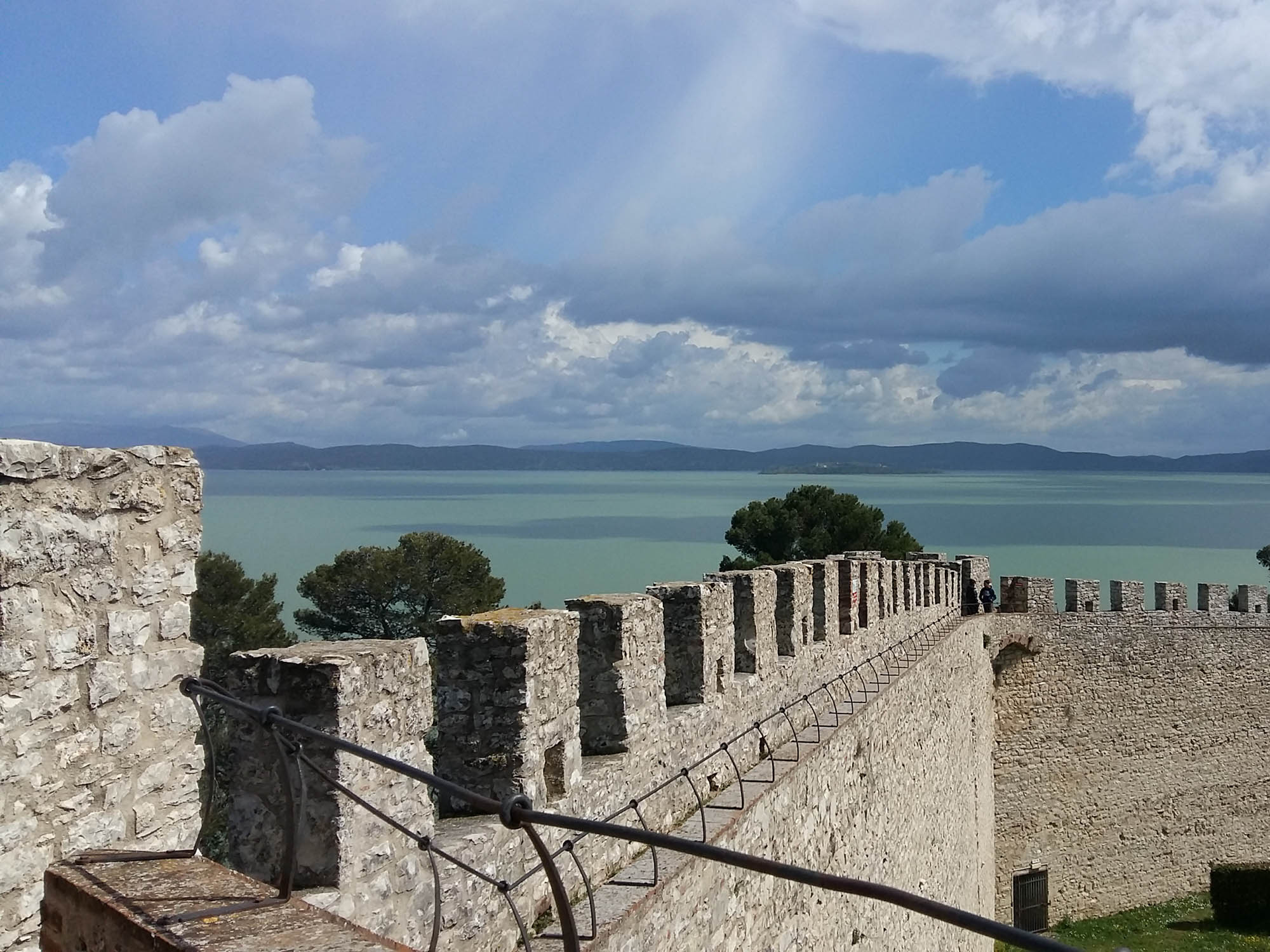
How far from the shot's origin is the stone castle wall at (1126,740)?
711 inches

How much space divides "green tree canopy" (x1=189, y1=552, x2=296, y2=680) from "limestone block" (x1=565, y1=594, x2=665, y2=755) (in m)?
12.8

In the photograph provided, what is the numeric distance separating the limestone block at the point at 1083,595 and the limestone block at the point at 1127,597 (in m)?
0.26

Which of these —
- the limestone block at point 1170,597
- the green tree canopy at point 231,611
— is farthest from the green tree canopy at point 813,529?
the green tree canopy at point 231,611

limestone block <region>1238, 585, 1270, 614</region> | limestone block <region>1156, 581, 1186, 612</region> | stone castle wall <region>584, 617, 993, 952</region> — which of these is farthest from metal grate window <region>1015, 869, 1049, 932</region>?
limestone block <region>1238, 585, 1270, 614</region>

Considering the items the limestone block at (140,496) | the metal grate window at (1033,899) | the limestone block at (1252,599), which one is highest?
the limestone block at (140,496)

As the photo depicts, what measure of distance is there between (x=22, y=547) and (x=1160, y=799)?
66.4 feet

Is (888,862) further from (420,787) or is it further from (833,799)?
(420,787)

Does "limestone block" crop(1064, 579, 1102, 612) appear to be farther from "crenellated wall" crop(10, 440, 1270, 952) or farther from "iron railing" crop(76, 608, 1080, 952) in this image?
"iron railing" crop(76, 608, 1080, 952)

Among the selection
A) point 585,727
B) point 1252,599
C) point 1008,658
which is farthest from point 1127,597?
point 585,727

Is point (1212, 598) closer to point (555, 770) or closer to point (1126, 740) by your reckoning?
point (1126, 740)

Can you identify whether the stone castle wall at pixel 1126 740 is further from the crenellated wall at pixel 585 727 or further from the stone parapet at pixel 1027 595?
the crenellated wall at pixel 585 727

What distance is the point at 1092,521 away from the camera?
75.2m

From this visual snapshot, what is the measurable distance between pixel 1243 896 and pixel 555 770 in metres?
18.2

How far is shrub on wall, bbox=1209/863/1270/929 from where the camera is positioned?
17875mm
